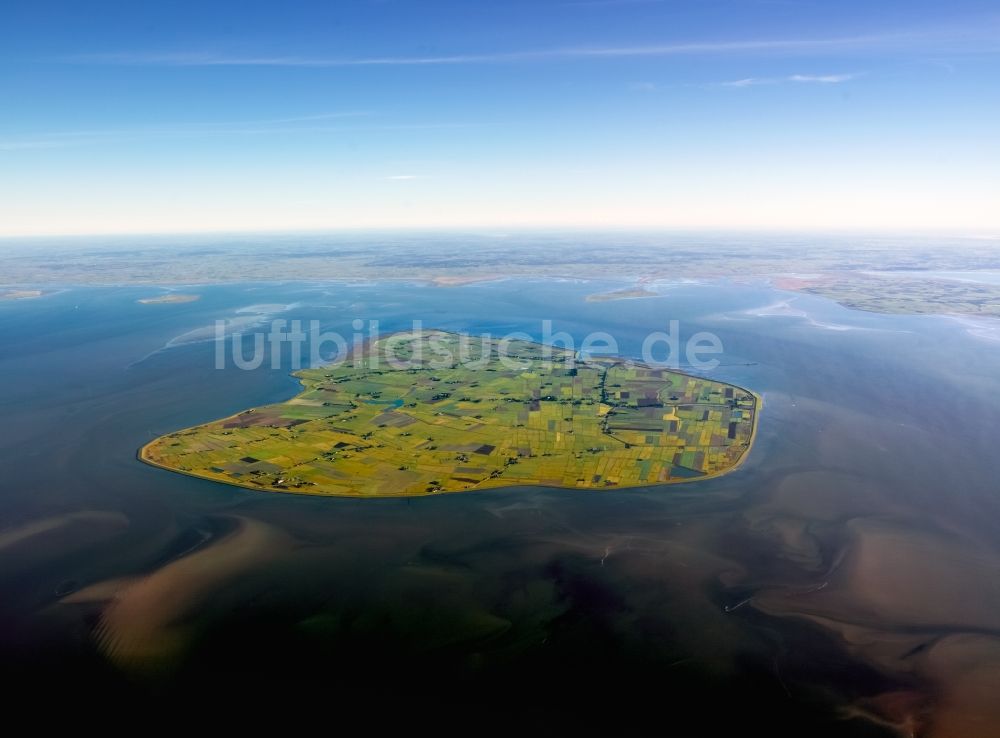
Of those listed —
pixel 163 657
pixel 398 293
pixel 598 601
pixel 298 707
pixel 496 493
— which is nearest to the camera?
pixel 298 707

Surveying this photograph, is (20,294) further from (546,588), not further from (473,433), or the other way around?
(546,588)

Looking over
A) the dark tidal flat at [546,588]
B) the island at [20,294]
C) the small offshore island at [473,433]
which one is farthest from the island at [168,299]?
the dark tidal flat at [546,588]

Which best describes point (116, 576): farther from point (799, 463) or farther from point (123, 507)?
point (799, 463)

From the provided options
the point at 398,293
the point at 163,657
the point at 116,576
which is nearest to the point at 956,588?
the point at 163,657

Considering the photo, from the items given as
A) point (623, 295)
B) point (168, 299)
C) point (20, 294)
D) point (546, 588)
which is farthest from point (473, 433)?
point (20, 294)

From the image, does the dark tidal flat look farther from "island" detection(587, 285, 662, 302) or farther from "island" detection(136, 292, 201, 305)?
"island" detection(136, 292, 201, 305)

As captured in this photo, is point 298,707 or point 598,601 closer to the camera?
point 298,707

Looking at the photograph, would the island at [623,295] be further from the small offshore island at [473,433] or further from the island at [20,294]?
the island at [20,294]
